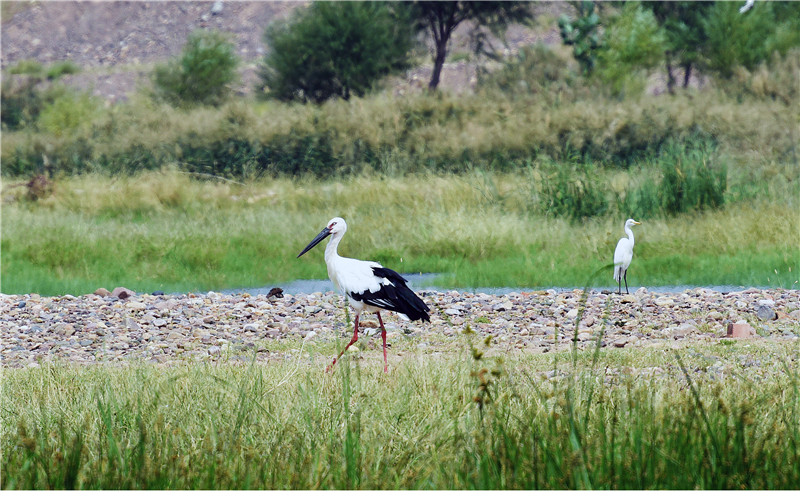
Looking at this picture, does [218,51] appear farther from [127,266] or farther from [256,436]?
[256,436]

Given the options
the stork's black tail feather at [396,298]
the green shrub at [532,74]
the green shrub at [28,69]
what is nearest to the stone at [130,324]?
the stork's black tail feather at [396,298]

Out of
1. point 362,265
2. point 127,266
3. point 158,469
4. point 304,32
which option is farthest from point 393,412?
point 304,32

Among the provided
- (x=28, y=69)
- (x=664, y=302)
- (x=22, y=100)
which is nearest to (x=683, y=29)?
(x=22, y=100)

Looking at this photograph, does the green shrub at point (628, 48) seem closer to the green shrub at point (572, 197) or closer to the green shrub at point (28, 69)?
the green shrub at point (572, 197)

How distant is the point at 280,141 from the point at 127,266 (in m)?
9.25

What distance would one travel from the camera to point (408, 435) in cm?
315

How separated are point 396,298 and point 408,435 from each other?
185cm

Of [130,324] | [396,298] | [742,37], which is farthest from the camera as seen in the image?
[742,37]

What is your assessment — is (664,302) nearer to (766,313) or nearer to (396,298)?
(766,313)

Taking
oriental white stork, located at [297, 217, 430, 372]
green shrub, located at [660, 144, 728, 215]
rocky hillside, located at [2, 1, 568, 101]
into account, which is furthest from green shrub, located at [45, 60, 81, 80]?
oriental white stork, located at [297, 217, 430, 372]

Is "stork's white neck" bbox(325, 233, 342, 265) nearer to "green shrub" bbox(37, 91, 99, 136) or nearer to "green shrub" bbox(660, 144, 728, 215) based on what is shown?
"green shrub" bbox(660, 144, 728, 215)

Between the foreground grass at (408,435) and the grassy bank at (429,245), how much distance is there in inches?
199

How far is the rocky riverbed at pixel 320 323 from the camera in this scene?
5.70 metres

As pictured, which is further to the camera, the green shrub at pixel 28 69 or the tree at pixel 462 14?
the green shrub at pixel 28 69
